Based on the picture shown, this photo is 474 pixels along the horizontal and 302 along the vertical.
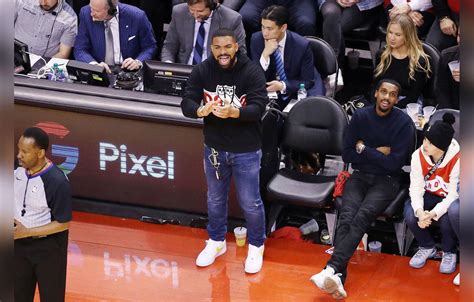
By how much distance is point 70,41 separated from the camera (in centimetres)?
671

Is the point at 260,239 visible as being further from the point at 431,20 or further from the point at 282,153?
the point at 431,20

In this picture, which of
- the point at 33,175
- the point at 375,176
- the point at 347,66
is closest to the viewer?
the point at 33,175

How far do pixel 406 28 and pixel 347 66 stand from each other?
159 cm

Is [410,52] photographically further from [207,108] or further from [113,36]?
[113,36]

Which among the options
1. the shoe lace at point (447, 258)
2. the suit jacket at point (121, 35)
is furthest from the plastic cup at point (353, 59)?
the shoe lace at point (447, 258)

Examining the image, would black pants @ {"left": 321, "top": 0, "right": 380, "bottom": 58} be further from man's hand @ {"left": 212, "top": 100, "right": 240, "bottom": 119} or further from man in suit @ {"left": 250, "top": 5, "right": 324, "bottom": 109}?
man's hand @ {"left": 212, "top": 100, "right": 240, "bottom": 119}

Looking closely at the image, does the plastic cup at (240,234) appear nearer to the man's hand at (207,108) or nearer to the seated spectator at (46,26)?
the man's hand at (207,108)

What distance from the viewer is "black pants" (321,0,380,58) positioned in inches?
266

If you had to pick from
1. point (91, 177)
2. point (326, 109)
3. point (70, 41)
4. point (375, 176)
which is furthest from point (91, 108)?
point (375, 176)

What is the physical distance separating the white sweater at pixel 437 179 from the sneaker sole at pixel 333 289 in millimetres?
736

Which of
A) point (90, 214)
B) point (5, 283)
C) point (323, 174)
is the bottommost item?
point (90, 214)

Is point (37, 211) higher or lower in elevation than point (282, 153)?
higher

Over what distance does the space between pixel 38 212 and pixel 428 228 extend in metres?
2.67

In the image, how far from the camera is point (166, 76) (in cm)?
564
